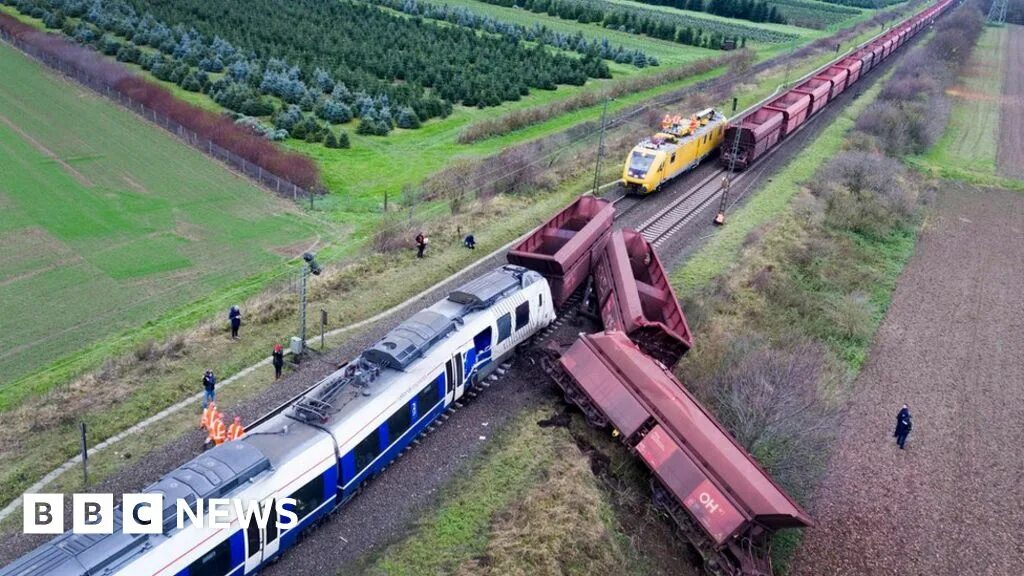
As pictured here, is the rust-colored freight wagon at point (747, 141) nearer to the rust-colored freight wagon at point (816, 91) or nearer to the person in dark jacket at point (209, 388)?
the rust-colored freight wagon at point (816, 91)

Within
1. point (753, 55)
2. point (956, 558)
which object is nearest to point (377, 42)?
point (753, 55)

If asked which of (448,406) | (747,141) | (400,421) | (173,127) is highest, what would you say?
(747,141)

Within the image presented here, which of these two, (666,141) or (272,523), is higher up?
(666,141)

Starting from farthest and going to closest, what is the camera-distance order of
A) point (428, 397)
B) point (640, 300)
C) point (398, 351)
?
point (640, 300) → point (428, 397) → point (398, 351)

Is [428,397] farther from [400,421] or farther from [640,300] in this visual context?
[640,300]

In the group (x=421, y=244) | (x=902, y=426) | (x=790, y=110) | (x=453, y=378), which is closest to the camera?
(x=453, y=378)

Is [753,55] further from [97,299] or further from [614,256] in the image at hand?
[97,299]

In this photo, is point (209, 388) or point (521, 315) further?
point (521, 315)

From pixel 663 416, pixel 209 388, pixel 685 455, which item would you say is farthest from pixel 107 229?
pixel 685 455
